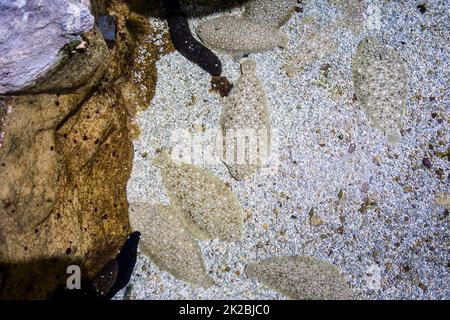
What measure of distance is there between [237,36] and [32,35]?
5.76 feet

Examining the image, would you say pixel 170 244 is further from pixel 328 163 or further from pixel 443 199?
pixel 443 199

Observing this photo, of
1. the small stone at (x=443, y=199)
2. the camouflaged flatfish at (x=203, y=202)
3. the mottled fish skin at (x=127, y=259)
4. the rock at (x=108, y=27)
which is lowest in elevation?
the mottled fish skin at (x=127, y=259)

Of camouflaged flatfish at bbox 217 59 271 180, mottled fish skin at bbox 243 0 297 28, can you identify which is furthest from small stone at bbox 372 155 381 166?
mottled fish skin at bbox 243 0 297 28

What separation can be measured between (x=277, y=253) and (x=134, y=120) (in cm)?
166

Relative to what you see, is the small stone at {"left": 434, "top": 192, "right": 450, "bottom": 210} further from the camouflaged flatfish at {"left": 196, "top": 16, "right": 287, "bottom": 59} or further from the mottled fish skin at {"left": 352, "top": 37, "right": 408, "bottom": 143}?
the camouflaged flatfish at {"left": 196, "top": 16, "right": 287, "bottom": 59}

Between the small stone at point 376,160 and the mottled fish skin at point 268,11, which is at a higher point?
the mottled fish skin at point 268,11

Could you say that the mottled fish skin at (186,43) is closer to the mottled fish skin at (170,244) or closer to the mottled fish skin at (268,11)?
the mottled fish skin at (268,11)

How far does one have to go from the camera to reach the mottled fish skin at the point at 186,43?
353 cm

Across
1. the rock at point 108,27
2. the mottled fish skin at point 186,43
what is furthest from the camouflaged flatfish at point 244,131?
the rock at point 108,27

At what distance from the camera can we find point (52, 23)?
2.23 meters

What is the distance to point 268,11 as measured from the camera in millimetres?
3555

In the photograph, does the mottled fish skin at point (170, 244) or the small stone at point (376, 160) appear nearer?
the mottled fish skin at point (170, 244)

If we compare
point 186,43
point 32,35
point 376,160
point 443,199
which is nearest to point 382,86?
point 376,160

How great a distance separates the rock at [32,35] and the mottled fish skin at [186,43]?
128 centimetres
